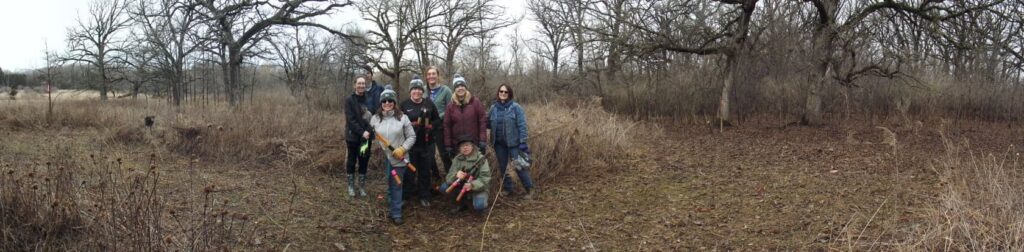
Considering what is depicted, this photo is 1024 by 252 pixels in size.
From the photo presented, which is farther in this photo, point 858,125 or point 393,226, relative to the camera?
point 858,125

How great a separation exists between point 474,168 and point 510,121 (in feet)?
2.04

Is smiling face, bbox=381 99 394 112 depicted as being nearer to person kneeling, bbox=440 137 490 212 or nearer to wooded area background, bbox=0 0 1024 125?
person kneeling, bbox=440 137 490 212

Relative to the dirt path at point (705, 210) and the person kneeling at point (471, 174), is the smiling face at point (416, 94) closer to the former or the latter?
the person kneeling at point (471, 174)

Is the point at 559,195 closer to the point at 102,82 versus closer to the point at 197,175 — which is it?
the point at 197,175

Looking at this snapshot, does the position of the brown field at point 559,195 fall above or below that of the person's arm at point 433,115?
below

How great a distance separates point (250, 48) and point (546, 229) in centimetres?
1396

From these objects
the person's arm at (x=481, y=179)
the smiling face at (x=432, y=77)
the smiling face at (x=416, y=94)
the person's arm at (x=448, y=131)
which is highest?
the smiling face at (x=432, y=77)

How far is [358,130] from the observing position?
17.7 ft

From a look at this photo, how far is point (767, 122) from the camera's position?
1173 centimetres

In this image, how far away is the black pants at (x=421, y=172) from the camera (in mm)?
5359

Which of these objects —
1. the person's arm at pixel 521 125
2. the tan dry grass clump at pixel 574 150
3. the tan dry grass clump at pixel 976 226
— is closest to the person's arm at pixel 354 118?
the person's arm at pixel 521 125

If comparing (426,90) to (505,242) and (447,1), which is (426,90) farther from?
(447,1)

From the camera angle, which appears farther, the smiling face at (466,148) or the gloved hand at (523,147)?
the gloved hand at (523,147)

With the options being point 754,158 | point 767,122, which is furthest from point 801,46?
point 754,158
